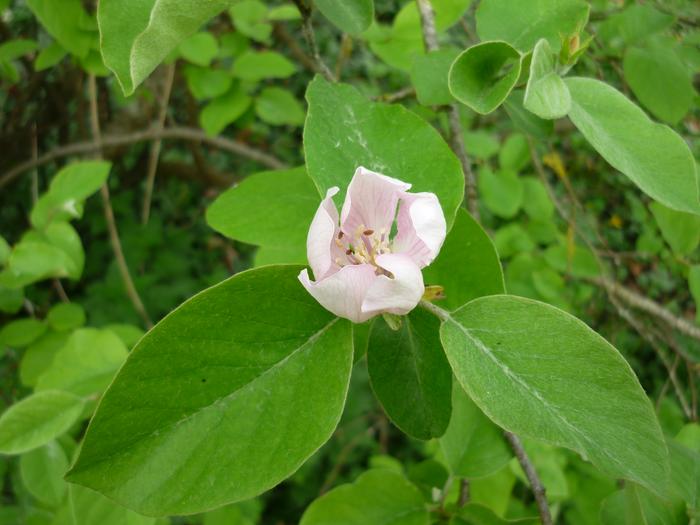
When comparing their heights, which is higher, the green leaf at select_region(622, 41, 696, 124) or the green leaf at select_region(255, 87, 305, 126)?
the green leaf at select_region(622, 41, 696, 124)

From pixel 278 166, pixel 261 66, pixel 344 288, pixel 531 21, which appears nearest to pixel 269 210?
pixel 344 288

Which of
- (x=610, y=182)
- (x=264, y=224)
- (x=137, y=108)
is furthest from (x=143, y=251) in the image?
Result: (x=610, y=182)

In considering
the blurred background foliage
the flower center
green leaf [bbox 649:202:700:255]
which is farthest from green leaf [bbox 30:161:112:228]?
green leaf [bbox 649:202:700:255]

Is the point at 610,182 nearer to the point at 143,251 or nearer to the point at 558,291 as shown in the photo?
the point at 558,291

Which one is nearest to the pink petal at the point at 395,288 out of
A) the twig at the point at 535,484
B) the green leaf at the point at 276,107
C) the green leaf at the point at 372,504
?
the twig at the point at 535,484

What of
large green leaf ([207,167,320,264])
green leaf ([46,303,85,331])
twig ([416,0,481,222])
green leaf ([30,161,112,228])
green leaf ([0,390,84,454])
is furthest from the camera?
green leaf ([46,303,85,331])

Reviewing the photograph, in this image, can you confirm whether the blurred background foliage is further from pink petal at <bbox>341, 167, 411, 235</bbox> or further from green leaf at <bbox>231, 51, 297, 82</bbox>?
pink petal at <bbox>341, 167, 411, 235</bbox>

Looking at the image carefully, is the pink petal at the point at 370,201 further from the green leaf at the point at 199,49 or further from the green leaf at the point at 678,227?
the green leaf at the point at 199,49
